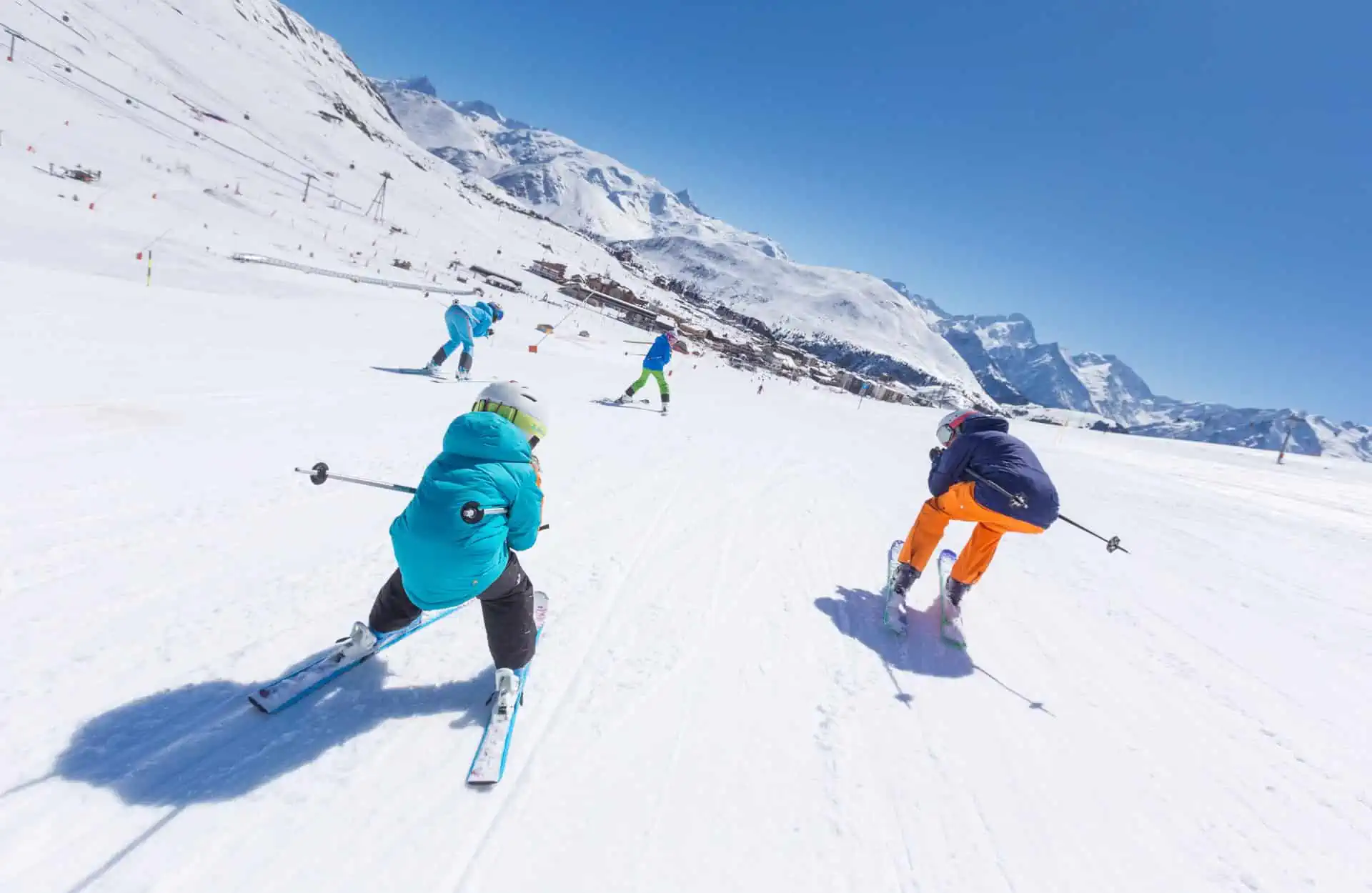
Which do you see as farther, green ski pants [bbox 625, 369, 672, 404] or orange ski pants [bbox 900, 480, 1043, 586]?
green ski pants [bbox 625, 369, 672, 404]

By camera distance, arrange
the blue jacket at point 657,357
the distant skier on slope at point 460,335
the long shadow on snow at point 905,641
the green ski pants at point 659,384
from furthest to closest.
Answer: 1. the blue jacket at point 657,357
2. the green ski pants at point 659,384
3. the distant skier on slope at point 460,335
4. the long shadow on snow at point 905,641

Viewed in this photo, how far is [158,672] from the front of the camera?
3.13 metres

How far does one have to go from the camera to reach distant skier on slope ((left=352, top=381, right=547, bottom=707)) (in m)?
3.04

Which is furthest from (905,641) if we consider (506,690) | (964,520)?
(506,690)

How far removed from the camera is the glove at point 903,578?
535 centimetres

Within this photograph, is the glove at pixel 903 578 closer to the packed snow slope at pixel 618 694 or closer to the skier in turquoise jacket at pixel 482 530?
the packed snow slope at pixel 618 694

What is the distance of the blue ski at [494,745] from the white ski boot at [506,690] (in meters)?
0.01

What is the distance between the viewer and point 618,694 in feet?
12.0

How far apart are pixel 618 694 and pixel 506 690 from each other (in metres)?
0.72

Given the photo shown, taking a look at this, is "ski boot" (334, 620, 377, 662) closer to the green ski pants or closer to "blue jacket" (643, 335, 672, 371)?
the green ski pants

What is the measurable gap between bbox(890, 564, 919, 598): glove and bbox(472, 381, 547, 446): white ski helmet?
12.0 ft

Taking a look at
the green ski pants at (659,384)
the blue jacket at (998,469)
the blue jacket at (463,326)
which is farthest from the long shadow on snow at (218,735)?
the green ski pants at (659,384)

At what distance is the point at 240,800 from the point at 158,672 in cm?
108

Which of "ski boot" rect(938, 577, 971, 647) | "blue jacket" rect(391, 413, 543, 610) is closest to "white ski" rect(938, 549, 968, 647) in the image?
"ski boot" rect(938, 577, 971, 647)
